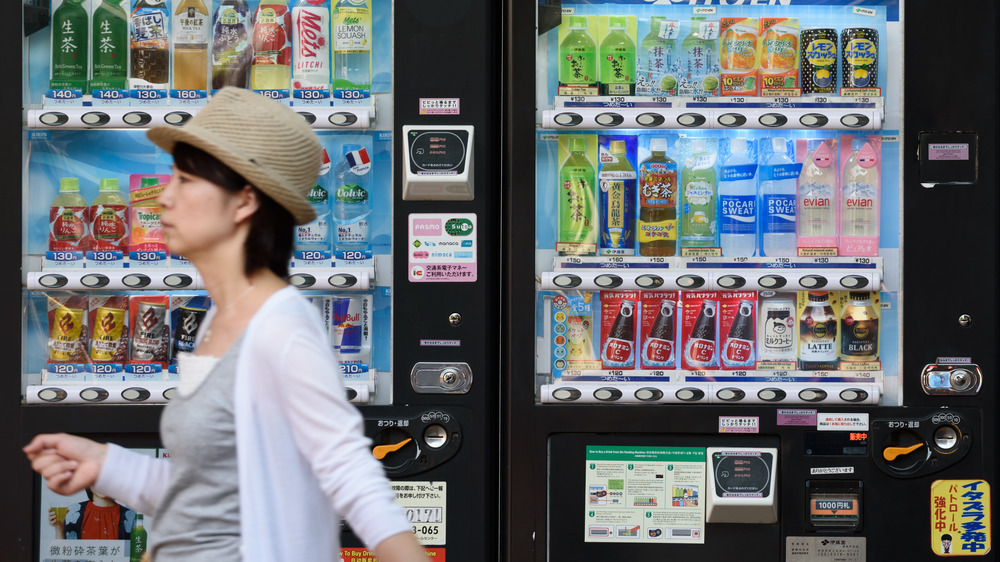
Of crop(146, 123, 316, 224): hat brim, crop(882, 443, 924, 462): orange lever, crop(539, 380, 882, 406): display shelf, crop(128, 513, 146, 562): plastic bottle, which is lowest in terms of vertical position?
crop(128, 513, 146, 562): plastic bottle

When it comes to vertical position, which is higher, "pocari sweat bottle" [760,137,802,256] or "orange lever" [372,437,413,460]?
"pocari sweat bottle" [760,137,802,256]

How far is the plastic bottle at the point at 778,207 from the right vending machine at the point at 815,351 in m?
0.09

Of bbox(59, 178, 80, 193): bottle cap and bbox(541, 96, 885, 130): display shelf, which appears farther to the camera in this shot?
bbox(59, 178, 80, 193): bottle cap

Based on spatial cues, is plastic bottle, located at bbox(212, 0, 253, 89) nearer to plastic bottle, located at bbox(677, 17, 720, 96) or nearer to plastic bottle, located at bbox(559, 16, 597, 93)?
plastic bottle, located at bbox(559, 16, 597, 93)

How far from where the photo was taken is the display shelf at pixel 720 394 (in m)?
2.76

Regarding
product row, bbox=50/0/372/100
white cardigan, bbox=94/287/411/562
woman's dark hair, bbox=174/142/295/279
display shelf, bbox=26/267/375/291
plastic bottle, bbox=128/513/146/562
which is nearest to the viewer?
white cardigan, bbox=94/287/411/562

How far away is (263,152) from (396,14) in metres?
1.54

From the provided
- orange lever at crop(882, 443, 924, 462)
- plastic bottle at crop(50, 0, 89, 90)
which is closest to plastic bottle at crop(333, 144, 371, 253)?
plastic bottle at crop(50, 0, 89, 90)

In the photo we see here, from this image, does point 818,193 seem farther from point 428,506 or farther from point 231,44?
point 231,44

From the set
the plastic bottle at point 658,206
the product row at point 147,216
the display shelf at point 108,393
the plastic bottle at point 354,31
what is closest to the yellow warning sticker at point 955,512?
the plastic bottle at point 658,206

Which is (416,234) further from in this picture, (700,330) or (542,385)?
(700,330)

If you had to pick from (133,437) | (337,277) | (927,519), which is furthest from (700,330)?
(133,437)

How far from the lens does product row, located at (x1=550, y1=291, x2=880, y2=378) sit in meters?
2.95

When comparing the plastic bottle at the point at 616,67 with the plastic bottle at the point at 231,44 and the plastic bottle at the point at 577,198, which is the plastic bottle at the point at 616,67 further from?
the plastic bottle at the point at 231,44
